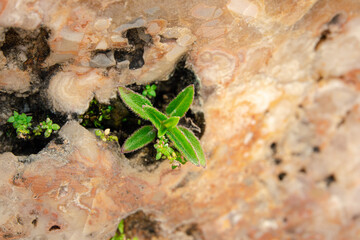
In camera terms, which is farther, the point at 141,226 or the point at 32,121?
the point at 141,226

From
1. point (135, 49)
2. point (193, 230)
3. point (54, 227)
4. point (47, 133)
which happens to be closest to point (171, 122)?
point (135, 49)

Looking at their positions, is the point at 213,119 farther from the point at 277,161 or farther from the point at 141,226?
the point at 141,226

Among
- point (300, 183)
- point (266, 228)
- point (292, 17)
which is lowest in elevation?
point (266, 228)

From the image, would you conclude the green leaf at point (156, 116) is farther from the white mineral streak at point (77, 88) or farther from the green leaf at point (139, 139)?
the white mineral streak at point (77, 88)

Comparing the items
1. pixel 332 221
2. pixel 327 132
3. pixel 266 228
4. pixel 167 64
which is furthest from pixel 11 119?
pixel 332 221

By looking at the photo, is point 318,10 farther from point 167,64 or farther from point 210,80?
point 167,64

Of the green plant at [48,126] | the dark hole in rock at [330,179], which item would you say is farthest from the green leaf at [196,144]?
the dark hole in rock at [330,179]
